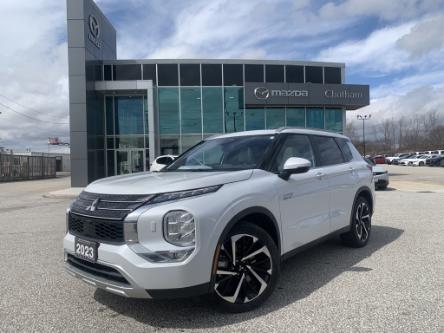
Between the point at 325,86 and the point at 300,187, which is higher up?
the point at 325,86

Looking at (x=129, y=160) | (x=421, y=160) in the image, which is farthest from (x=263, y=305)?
(x=421, y=160)

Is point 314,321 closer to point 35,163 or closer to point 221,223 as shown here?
point 221,223

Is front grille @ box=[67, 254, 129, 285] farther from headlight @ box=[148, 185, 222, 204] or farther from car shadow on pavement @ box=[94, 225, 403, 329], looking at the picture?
headlight @ box=[148, 185, 222, 204]

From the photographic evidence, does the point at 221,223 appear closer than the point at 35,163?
Yes

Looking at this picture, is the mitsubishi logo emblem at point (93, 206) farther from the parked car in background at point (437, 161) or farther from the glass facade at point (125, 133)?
the parked car in background at point (437, 161)

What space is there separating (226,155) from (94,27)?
2278cm

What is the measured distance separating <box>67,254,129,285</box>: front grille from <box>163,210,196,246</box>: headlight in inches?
20.6

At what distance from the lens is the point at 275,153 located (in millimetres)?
4551

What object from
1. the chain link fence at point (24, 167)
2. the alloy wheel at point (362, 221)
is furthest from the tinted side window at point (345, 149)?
the chain link fence at point (24, 167)

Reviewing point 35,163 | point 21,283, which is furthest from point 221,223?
point 35,163

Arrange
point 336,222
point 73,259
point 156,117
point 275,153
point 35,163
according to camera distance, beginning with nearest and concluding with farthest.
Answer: point 73,259 → point 275,153 → point 336,222 → point 156,117 → point 35,163

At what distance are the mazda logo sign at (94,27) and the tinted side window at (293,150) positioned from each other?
22019 mm

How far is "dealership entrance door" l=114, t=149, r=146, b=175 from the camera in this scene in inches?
1041

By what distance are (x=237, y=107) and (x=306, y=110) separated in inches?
188
